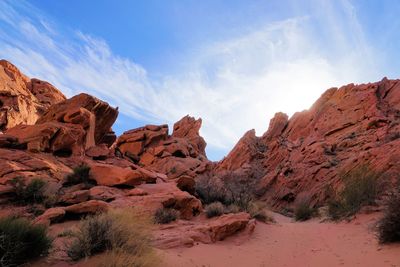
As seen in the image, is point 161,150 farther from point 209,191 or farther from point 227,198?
point 227,198

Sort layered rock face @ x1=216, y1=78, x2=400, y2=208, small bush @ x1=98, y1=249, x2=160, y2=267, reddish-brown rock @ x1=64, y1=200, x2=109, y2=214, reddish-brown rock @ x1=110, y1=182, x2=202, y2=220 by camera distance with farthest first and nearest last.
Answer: layered rock face @ x1=216, y1=78, x2=400, y2=208
reddish-brown rock @ x1=110, y1=182, x2=202, y2=220
reddish-brown rock @ x1=64, y1=200, x2=109, y2=214
small bush @ x1=98, y1=249, x2=160, y2=267

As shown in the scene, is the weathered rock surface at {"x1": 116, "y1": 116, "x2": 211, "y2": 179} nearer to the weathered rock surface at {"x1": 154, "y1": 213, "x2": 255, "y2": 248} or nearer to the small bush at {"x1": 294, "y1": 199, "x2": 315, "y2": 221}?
the small bush at {"x1": 294, "y1": 199, "x2": 315, "y2": 221}

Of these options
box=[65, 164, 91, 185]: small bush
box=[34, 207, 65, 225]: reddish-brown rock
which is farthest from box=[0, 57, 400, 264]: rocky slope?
box=[65, 164, 91, 185]: small bush

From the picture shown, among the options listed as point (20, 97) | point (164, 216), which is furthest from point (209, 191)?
point (20, 97)

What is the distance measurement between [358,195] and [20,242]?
1288 cm

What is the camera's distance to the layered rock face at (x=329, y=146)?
20562 millimetres

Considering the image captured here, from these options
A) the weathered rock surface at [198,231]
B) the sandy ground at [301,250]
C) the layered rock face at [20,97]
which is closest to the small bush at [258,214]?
the weathered rock surface at [198,231]

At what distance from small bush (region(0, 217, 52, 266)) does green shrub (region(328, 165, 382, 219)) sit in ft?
38.7

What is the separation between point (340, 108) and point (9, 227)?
34.8m

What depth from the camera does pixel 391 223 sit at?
759cm

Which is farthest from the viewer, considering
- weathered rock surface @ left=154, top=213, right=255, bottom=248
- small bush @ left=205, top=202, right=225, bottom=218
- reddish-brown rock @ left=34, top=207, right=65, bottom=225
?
small bush @ left=205, top=202, right=225, bottom=218

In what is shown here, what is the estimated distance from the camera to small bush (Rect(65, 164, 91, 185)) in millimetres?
16078

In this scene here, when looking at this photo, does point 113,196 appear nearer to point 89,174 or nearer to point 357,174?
point 89,174

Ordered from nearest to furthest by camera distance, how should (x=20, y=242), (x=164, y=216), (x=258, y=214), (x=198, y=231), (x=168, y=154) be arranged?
(x=20, y=242) → (x=198, y=231) → (x=164, y=216) → (x=258, y=214) → (x=168, y=154)
